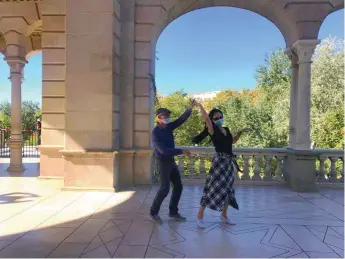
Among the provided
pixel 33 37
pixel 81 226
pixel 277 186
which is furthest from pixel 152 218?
pixel 33 37

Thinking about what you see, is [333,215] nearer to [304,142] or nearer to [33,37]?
[304,142]

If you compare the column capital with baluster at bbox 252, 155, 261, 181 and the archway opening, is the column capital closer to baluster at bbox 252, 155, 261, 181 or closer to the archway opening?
baluster at bbox 252, 155, 261, 181

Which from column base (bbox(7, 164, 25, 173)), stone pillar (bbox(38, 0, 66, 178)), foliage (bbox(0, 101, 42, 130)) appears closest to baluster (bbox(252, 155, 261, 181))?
stone pillar (bbox(38, 0, 66, 178))

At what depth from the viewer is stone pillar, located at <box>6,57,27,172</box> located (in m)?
9.95

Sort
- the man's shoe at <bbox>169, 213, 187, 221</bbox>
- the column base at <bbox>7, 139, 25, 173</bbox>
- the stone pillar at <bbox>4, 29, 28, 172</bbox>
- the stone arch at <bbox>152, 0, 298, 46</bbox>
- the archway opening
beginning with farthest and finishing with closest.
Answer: the archway opening → the column base at <bbox>7, 139, 25, 173</bbox> → the stone pillar at <bbox>4, 29, 28, 172</bbox> → the stone arch at <bbox>152, 0, 298, 46</bbox> → the man's shoe at <bbox>169, 213, 187, 221</bbox>

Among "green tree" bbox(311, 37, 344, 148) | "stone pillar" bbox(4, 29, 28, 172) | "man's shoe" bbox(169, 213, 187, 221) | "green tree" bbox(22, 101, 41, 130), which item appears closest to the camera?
"man's shoe" bbox(169, 213, 187, 221)

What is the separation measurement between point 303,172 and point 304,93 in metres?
1.84

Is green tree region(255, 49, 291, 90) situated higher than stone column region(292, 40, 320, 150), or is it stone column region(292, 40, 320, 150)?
green tree region(255, 49, 291, 90)

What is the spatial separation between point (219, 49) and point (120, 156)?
41447mm

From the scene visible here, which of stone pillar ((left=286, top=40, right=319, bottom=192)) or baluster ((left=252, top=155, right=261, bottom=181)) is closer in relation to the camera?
stone pillar ((left=286, top=40, right=319, bottom=192))

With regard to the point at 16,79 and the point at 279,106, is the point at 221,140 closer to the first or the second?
the point at 16,79

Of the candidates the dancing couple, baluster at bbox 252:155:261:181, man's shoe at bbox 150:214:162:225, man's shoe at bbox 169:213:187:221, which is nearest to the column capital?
baluster at bbox 252:155:261:181

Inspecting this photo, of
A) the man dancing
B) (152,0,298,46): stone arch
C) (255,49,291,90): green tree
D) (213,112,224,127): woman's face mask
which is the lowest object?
the man dancing

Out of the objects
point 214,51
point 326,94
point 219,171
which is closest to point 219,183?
point 219,171
